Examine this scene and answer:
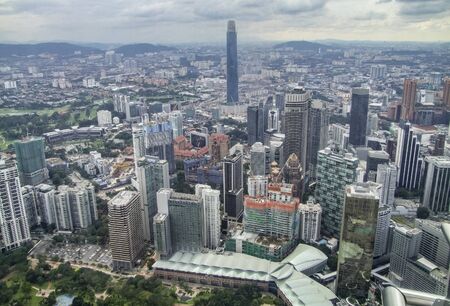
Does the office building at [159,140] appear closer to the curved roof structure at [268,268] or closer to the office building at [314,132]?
the office building at [314,132]

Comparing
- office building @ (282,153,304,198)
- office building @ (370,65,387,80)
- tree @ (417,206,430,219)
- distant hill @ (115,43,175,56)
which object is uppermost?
distant hill @ (115,43,175,56)

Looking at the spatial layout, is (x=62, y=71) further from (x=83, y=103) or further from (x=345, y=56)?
(x=345, y=56)

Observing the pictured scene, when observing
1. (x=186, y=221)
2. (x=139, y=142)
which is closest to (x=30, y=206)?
(x=139, y=142)

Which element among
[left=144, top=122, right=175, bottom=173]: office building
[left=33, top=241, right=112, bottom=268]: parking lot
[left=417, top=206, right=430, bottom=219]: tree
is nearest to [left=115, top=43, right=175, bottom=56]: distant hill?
[left=144, top=122, right=175, bottom=173]: office building

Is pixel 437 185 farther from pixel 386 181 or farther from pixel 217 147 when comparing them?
pixel 217 147

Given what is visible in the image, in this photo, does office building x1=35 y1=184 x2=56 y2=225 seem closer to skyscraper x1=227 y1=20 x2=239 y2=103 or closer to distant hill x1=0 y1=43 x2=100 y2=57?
skyscraper x1=227 y1=20 x2=239 y2=103

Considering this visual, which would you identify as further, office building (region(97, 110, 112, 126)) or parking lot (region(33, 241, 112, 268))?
office building (region(97, 110, 112, 126))

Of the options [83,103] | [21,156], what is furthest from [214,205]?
[83,103]
